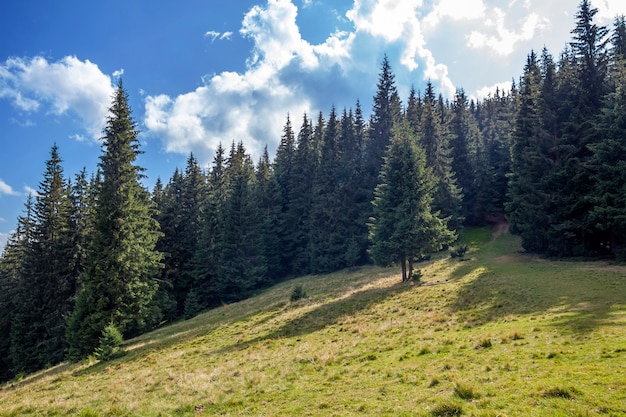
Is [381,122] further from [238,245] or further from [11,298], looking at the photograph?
[11,298]

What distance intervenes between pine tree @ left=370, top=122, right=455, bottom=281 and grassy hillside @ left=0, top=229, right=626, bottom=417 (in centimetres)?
349

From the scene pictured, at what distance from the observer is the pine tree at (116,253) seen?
Result: 97.0 feet

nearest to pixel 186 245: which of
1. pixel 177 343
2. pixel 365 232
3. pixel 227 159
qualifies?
pixel 227 159

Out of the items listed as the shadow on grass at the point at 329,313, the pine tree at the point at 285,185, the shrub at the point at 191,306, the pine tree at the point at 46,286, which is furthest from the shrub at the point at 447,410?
the pine tree at the point at 285,185

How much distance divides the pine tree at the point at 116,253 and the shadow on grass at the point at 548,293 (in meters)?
27.6

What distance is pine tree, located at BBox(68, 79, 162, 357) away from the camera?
29562 millimetres

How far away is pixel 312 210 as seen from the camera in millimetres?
55250

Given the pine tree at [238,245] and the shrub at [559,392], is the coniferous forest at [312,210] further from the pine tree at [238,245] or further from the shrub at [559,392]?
the shrub at [559,392]

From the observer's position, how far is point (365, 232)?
163 feet

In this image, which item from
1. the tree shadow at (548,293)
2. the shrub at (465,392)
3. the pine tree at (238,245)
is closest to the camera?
the shrub at (465,392)

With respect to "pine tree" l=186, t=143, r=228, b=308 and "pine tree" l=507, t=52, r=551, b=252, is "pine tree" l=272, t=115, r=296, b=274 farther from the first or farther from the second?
"pine tree" l=507, t=52, r=551, b=252

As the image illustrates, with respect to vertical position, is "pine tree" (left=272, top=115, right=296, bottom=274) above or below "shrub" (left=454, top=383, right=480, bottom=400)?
above

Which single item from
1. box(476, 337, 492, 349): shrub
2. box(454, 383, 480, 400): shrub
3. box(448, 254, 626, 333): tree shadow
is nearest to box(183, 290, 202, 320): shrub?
box(448, 254, 626, 333): tree shadow

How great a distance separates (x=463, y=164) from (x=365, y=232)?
88.4 feet
